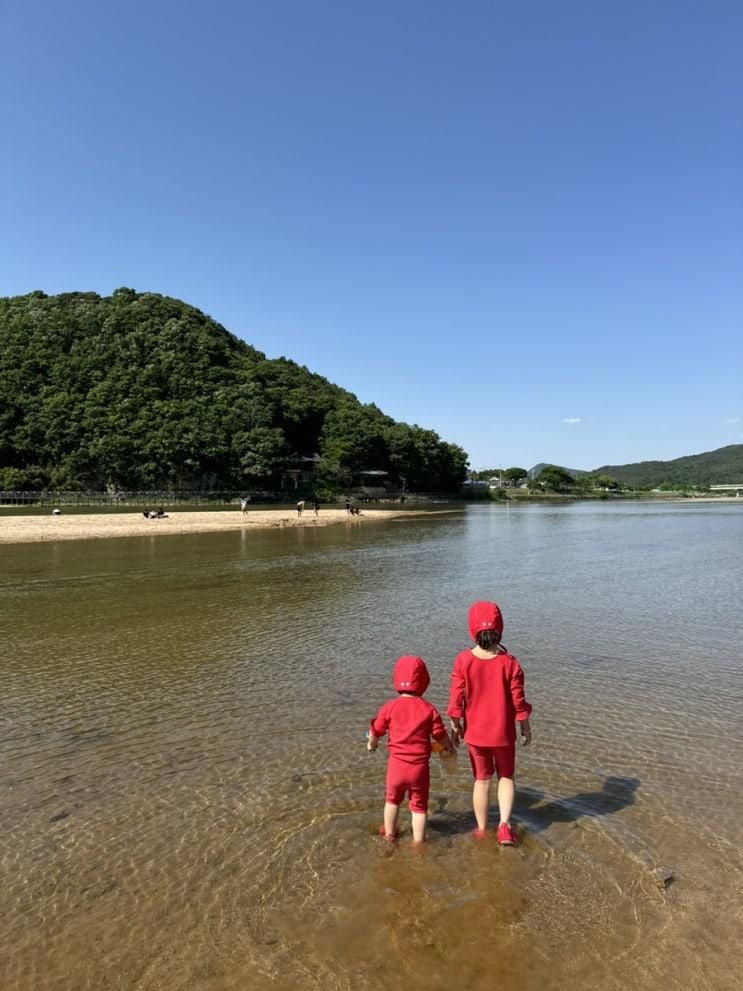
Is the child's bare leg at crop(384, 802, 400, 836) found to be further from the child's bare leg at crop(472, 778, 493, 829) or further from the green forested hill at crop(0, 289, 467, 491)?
the green forested hill at crop(0, 289, 467, 491)

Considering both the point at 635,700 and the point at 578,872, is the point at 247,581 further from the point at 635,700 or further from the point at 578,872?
the point at 578,872

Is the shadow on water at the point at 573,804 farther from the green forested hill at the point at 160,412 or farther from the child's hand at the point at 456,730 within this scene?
the green forested hill at the point at 160,412

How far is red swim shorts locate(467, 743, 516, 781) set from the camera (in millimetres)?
4711

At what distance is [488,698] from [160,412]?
94240 millimetres

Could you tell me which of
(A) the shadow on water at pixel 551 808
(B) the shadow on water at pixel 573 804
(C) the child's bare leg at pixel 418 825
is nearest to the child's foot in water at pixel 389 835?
(C) the child's bare leg at pixel 418 825

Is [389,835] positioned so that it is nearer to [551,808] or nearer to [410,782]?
[410,782]

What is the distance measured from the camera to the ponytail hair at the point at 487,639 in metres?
4.60

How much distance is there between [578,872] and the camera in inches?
172

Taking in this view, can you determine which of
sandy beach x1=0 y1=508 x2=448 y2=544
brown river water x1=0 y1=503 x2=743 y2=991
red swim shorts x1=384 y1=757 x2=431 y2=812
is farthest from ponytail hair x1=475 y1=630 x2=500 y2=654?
sandy beach x1=0 y1=508 x2=448 y2=544

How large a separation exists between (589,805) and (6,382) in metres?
108

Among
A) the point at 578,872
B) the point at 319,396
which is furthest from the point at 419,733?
the point at 319,396

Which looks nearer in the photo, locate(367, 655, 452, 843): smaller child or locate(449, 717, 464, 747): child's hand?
locate(367, 655, 452, 843): smaller child

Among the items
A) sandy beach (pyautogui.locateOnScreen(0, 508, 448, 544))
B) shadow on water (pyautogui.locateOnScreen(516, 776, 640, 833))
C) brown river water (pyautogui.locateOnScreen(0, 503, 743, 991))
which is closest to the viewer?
brown river water (pyautogui.locateOnScreen(0, 503, 743, 991))

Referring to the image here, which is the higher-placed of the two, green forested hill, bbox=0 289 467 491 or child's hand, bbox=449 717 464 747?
green forested hill, bbox=0 289 467 491
